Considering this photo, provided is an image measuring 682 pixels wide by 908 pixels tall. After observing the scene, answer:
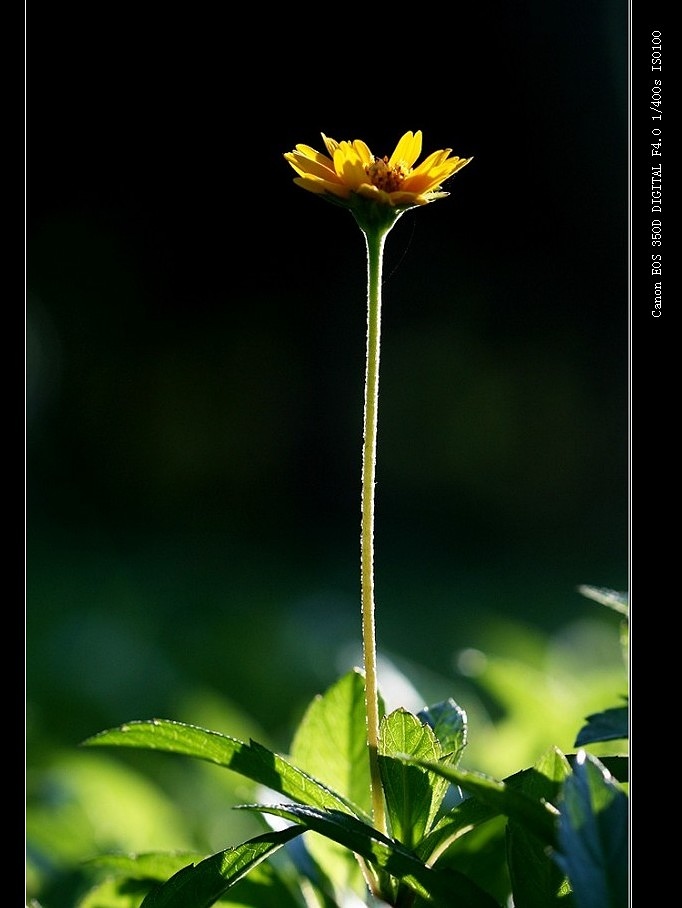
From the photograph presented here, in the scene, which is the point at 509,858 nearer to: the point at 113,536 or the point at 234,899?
the point at 234,899

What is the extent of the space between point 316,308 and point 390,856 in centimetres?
260

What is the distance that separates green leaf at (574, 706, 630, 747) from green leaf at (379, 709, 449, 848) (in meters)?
0.07

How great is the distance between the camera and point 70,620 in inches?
58.7

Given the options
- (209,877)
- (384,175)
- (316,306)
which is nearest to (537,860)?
(209,877)

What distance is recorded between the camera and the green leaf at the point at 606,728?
1.26 feet

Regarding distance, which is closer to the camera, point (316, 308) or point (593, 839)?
point (593, 839)

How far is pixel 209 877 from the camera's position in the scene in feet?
1.10

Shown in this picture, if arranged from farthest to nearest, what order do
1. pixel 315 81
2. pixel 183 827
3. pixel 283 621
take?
pixel 315 81 < pixel 283 621 < pixel 183 827

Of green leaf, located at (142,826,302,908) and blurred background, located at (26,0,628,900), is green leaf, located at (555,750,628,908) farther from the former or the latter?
blurred background, located at (26,0,628,900)

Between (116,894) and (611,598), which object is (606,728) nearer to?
(611,598)

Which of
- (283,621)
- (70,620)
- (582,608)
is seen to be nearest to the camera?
(283,621)

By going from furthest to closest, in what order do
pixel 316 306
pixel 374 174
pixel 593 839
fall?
pixel 316 306 < pixel 374 174 < pixel 593 839

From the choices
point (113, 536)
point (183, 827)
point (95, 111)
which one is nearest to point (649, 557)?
point (183, 827)

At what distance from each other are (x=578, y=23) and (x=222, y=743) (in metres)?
2.61
